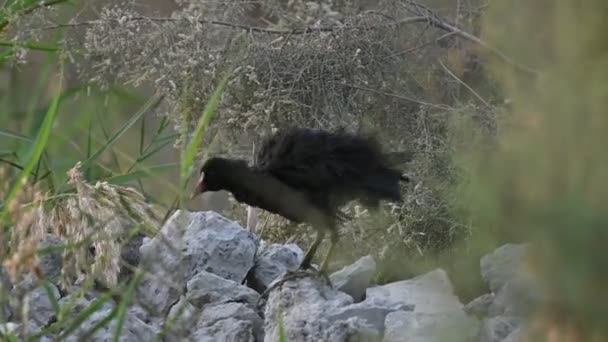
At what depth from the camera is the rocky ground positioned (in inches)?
151

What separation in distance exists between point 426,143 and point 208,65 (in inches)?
41.3

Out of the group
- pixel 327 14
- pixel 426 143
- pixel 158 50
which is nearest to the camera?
pixel 426 143

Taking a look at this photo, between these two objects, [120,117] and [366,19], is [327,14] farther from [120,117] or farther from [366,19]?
[120,117]

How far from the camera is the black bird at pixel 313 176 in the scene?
4.59m

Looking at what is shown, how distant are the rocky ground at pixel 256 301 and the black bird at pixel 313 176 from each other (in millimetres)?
183

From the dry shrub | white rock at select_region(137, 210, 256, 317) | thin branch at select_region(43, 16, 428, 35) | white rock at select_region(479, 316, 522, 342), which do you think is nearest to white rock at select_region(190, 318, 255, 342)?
white rock at select_region(137, 210, 256, 317)

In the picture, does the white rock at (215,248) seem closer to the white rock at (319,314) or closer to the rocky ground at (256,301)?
the rocky ground at (256,301)

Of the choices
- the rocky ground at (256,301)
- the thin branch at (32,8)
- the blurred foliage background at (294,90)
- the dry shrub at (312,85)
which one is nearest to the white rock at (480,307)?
the rocky ground at (256,301)

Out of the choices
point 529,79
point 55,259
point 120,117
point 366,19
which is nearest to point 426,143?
point 366,19

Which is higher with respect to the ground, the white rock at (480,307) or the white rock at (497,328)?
the white rock at (497,328)

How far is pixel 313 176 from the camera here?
4.59m

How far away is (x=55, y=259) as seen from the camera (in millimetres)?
4703

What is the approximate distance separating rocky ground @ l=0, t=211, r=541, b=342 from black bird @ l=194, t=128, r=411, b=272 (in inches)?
7.2

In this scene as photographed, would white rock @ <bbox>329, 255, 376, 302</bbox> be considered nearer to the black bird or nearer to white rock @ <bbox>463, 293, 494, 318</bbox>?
the black bird
